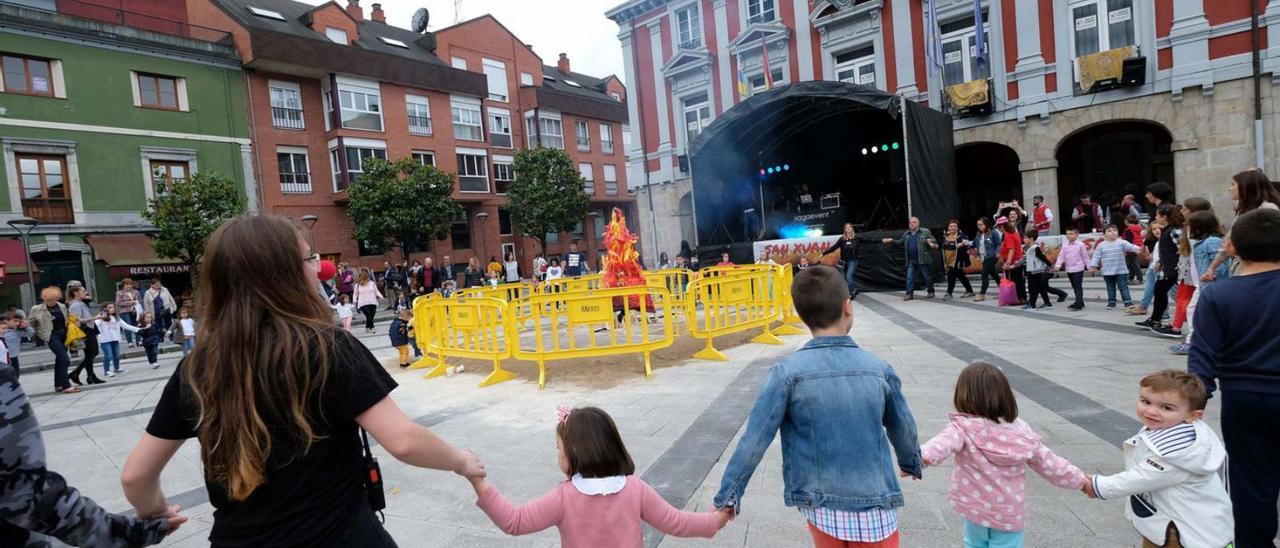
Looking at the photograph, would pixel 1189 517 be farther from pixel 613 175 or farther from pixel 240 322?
pixel 613 175

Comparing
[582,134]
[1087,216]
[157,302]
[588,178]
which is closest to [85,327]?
[157,302]

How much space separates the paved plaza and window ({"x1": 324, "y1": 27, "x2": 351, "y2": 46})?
25.0 metres

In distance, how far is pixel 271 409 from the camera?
1.54 meters

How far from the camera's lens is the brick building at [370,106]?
87.6 ft

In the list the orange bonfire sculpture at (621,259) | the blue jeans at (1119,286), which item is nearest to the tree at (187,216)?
the orange bonfire sculpture at (621,259)

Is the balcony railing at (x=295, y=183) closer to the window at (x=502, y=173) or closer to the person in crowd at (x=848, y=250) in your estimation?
the window at (x=502, y=173)

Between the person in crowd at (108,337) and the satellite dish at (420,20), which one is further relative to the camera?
the satellite dish at (420,20)

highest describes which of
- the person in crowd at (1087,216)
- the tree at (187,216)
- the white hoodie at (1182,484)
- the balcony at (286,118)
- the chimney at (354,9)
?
the chimney at (354,9)

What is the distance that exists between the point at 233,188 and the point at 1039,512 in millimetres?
23881

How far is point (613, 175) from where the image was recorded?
43.8 metres

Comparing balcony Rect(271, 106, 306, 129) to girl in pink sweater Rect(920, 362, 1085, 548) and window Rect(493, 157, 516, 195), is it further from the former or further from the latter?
girl in pink sweater Rect(920, 362, 1085, 548)

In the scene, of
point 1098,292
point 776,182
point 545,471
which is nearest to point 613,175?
point 776,182

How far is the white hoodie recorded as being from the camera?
214 centimetres

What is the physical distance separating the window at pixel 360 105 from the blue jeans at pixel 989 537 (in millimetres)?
31307
